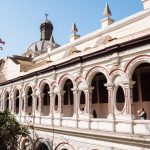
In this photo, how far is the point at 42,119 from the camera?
1755 centimetres

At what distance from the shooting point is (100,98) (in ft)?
49.2

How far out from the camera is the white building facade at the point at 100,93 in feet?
36.7

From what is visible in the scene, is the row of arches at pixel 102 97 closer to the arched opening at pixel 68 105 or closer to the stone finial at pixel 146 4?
the arched opening at pixel 68 105

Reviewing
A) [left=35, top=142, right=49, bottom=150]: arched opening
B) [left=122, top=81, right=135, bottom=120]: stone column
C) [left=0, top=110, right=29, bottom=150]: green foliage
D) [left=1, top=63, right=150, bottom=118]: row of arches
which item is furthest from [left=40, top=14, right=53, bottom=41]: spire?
[left=122, top=81, right=135, bottom=120]: stone column

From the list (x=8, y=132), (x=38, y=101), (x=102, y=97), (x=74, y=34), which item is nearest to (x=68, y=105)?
(x=38, y=101)

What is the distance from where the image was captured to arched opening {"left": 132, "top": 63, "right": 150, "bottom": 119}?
12508 mm

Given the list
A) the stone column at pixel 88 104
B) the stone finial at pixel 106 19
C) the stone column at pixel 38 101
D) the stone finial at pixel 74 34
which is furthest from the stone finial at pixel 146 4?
the stone column at pixel 38 101

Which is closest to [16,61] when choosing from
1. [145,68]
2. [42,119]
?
[42,119]

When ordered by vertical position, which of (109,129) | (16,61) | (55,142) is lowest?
(55,142)

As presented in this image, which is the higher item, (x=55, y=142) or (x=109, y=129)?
(x=109, y=129)

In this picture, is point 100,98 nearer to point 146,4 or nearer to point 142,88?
point 142,88

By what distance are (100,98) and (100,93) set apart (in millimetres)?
307

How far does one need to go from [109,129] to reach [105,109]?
9.54 ft

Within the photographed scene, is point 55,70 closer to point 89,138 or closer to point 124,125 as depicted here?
point 89,138
